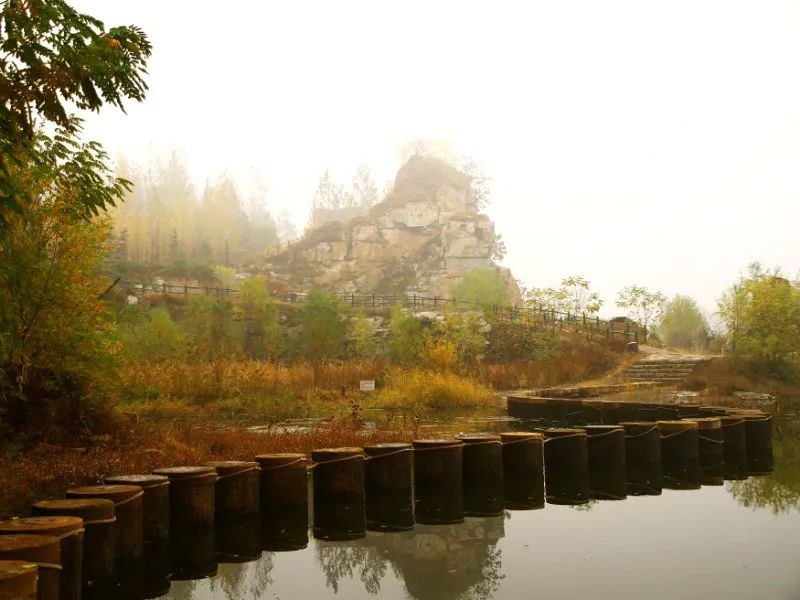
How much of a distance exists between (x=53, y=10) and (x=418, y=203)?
237 feet

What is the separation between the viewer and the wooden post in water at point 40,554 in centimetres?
339

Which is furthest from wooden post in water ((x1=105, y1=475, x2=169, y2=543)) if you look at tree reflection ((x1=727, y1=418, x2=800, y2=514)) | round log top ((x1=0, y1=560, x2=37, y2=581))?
tree reflection ((x1=727, y1=418, x2=800, y2=514))

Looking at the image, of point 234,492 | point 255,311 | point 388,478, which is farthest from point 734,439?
point 255,311

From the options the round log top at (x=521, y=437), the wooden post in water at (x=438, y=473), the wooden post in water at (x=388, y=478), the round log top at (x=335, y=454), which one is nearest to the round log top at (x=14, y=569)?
the round log top at (x=335, y=454)

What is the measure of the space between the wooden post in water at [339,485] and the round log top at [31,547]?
9.76 feet

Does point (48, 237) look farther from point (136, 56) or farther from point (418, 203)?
point (418, 203)

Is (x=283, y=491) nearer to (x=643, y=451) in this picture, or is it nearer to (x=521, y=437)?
(x=521, y=437)

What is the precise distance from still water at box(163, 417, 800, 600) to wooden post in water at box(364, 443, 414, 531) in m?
0.87

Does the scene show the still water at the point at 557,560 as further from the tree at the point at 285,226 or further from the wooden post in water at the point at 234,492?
the tree at the point at 285,226

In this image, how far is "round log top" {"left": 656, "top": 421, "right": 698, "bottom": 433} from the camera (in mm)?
8695

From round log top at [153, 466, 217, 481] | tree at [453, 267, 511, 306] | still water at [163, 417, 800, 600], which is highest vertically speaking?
tree at [453, 267, 511, 306]

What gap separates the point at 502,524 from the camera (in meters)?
6.11

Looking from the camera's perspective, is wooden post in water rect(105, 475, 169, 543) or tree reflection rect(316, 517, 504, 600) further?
wooden post in water rect(105, 475, 169, 543)

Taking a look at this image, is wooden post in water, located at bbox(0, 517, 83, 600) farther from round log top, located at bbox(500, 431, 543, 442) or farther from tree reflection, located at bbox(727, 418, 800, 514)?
tree reflection, located at bbox(727, 418, 800, 514)
